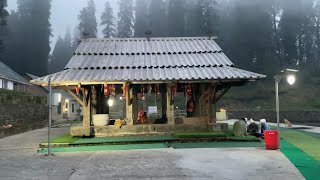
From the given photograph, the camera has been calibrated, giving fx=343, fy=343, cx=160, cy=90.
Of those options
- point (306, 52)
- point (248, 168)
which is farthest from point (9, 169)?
point (306, 52)

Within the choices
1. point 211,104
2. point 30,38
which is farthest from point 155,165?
point 30,38

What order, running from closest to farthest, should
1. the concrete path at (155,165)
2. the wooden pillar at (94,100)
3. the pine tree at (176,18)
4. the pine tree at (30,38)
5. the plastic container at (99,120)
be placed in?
the concrete path at (155,165)
the plastic container at (99,120)
the wooden pillar at (94,100)
the pine tree at (30,38)
the pine tree at (176,18)

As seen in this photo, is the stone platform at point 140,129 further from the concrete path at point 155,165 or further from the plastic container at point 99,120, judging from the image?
the concrete path at point 155,165

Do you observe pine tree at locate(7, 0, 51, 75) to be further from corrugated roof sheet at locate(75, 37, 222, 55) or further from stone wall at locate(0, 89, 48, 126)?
corrugated roof sheet at locate(75, 37, 222, 55)

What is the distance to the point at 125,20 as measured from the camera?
8875 centimetres

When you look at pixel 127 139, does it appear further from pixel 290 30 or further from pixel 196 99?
pixel 290 30

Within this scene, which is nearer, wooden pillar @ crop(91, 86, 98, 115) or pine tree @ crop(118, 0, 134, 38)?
wooden pillar @ crop(91, 86, 98, 115)

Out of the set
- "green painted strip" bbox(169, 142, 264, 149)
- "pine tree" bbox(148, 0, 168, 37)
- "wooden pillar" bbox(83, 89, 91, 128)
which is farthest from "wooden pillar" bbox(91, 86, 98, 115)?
"pine tree" bbox(148, 0, 168, 37)

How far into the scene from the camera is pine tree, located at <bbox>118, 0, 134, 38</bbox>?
282ft

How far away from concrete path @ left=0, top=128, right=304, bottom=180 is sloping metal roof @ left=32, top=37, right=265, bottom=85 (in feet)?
14.7

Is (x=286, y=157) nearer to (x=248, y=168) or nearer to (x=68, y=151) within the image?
(x=248, y=168)

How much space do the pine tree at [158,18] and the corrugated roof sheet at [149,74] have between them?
68.1m

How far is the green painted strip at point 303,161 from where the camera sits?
919 cm

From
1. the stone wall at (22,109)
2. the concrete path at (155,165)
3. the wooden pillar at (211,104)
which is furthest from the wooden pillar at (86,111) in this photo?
the stone wall at (22,109)
